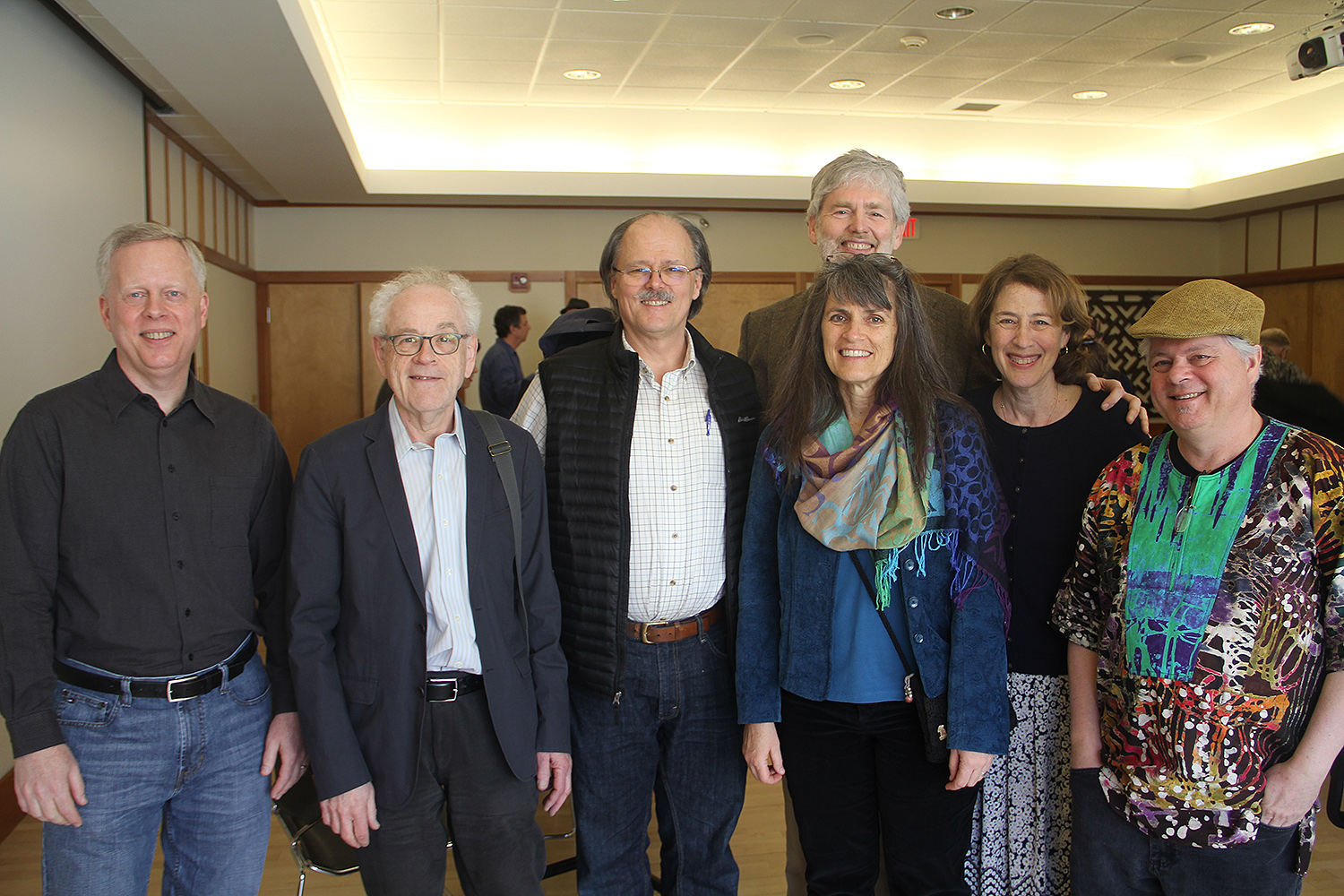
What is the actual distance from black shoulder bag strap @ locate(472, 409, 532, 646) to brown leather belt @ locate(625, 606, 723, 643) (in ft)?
0.87

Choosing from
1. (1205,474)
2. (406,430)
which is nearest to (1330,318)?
(1205,474)

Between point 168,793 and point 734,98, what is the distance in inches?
271

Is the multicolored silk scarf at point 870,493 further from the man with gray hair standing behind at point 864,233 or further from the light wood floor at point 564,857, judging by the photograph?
the light wood floor at point 564,857

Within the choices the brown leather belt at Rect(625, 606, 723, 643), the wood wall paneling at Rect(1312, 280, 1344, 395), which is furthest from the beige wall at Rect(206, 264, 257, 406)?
the wood wall paneling at Rect(1312, 280, 1344, 395)

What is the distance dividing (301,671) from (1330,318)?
9.67 meters

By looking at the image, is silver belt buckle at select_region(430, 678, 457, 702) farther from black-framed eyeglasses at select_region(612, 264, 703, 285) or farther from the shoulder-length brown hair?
the shoulder-length brown hair

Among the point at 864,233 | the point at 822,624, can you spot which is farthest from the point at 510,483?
the point at 864,233

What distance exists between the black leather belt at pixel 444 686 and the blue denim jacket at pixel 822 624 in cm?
59

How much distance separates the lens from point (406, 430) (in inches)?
74.4

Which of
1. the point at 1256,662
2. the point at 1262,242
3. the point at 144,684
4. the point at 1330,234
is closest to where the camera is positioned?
the point at 1256,662

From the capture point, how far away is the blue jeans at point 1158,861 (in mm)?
1666

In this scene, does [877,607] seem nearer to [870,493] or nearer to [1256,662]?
[870,493]

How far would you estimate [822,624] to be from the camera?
1.86m

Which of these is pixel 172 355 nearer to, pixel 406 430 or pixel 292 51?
pixel 406 430
